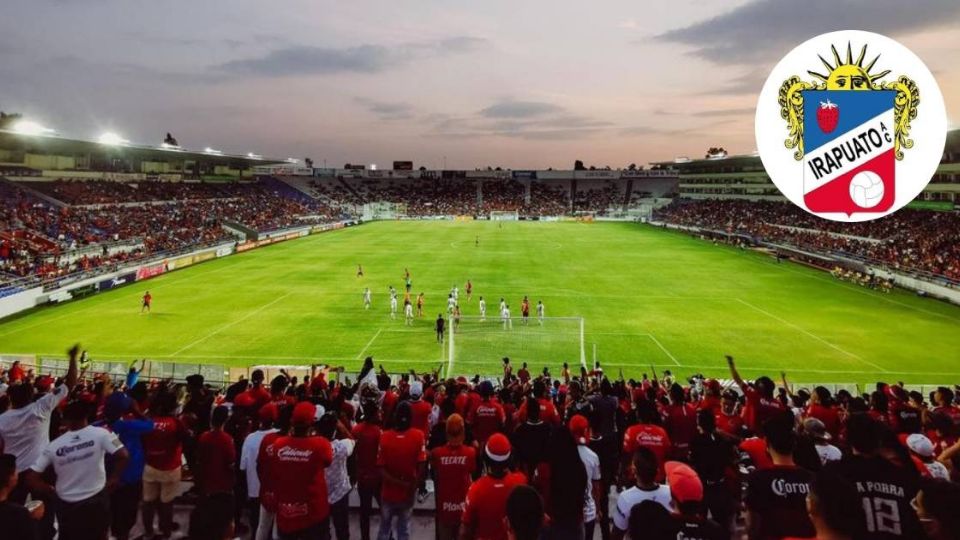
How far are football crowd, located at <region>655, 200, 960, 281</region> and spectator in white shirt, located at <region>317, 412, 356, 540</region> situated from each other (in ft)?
143

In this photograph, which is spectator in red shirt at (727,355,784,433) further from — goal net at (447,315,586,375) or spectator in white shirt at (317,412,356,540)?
goal net at (447,315,586,375)

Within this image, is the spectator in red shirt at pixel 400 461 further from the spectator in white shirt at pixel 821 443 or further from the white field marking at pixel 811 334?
the white field marking at pixel 811 334

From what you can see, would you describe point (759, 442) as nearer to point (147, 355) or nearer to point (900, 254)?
point (147, 355)

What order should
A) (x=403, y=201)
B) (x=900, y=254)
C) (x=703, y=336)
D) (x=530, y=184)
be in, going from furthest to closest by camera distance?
(x=530, y=184) → (x=403, y=201) → (x=900, y=254) → (x=703, y=336)

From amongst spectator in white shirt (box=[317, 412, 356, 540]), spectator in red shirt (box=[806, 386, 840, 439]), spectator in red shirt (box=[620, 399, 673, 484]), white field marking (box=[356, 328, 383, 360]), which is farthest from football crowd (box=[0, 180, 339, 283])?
spectator in red shirt (box=[806, 386, 840, 439])

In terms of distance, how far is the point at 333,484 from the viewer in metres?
6.41

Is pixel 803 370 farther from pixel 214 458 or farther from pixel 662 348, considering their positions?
pixel 214 458

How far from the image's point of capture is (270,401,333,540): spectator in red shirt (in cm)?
555

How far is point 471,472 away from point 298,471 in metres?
1.81

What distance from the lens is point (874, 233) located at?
5312 cm

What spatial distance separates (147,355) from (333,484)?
72.7 ft

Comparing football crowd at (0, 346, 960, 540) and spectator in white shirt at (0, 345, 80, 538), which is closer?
football crowd at (0, 346, 960, 540)

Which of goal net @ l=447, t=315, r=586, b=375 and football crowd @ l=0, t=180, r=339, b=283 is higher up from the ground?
football crowd @ l=0, t=180, r=339, b=283

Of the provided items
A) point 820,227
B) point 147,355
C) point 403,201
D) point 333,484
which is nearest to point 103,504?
point 333,484
